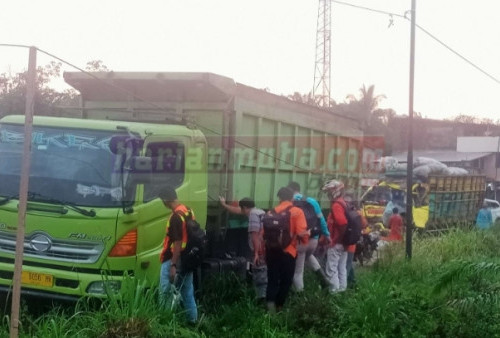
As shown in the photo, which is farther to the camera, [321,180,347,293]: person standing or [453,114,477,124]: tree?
[453,114,477,124]: tree

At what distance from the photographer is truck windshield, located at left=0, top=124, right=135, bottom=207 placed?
6.46m

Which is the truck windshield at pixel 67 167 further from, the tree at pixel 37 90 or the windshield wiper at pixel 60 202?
the tree at pixel 37 90

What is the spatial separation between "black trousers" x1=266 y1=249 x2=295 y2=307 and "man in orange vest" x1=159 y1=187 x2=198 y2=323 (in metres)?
1.09

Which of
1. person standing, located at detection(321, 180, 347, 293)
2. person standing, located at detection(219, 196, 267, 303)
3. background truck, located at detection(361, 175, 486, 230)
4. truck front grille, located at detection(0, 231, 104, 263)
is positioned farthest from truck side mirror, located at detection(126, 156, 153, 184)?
background truck, located at detection(361, 175, 486, 230)

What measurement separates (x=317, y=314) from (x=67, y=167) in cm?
303

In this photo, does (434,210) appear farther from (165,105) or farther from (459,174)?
(165,105)

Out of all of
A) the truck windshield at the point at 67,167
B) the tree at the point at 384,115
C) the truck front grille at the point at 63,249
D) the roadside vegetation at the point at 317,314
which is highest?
the tree at the point at 384,115

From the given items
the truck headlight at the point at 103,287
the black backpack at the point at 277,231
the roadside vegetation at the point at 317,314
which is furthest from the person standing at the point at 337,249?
the truck headlight at the point at 103,287

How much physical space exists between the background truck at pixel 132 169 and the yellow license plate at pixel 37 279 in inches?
0.4

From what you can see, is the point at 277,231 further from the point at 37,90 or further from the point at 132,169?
the point at 37,90

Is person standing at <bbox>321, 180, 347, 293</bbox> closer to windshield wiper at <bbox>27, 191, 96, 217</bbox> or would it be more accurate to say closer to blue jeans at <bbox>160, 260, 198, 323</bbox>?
blue jeans at <bbox>160, 260, 198, 323</bbox>

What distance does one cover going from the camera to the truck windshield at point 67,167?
646 cm

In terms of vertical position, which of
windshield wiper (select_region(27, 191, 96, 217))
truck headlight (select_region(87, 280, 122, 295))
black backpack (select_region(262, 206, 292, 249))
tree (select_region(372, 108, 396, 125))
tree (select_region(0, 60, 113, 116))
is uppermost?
tree (select_region(372, 108, 396, 125))

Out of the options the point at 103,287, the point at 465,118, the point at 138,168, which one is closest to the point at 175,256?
the point at 103,287
